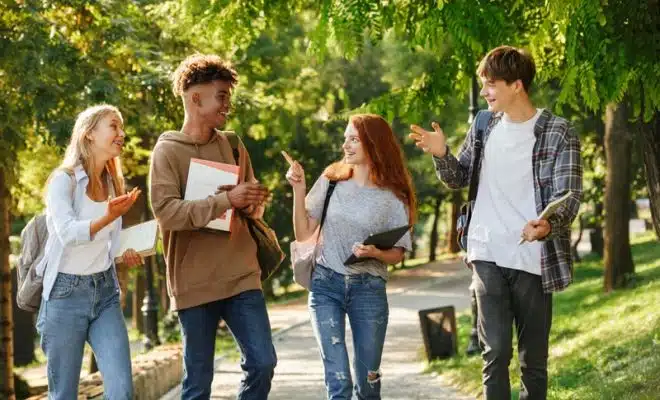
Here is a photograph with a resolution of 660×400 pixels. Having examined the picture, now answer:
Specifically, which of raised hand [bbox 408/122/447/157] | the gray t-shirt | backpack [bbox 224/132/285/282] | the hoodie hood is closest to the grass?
the gray t-shirt

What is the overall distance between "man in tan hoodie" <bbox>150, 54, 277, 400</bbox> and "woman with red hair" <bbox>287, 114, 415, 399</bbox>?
47cm

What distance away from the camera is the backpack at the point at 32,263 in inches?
250

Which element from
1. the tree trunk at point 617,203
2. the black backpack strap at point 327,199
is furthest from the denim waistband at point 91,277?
the tree trunk at point 617,203

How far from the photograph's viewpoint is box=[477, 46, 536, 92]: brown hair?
6328 millimetres

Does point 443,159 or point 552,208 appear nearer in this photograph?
point 552,208

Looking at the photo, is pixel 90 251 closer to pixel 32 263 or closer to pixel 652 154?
pixel 32 263

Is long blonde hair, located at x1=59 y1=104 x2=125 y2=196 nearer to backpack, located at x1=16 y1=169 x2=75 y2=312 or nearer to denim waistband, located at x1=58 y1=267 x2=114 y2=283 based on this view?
backpack, located at x1=16 y1=169 x2=75 y2=312

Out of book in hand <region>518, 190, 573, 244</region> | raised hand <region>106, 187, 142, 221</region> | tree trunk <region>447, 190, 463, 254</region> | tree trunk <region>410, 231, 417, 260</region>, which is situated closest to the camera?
book in hand <region>518, 190, 573, 244</region>

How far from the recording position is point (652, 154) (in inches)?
326

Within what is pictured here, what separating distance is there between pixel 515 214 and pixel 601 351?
6289 millimetres

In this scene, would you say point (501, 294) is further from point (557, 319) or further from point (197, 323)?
point (557, 319)

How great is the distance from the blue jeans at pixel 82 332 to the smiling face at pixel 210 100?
934 mm

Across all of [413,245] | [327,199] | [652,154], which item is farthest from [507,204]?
[413,245]

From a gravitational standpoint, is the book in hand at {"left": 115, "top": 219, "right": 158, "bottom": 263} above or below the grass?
above
